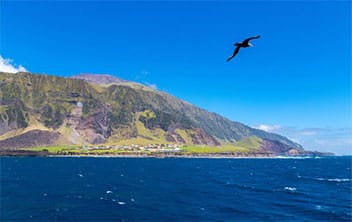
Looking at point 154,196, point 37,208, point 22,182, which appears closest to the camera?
point 37,208

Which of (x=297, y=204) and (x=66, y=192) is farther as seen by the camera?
(x=66, y=192)

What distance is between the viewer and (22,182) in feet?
447

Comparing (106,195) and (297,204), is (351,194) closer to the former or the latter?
(297,204)

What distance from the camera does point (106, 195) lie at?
107 m

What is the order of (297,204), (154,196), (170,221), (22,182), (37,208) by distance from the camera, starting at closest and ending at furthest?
1. (170,221)
2. (37,208)
3. (297,204)
4. (154,196)
5. (22,182)

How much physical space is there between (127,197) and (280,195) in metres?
50.2

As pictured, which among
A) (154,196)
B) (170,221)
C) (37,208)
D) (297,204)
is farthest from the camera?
(154,196)

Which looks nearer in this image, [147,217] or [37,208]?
[147,217]

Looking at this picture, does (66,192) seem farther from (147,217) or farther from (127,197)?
(147,217)

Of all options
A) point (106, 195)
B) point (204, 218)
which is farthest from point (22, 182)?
point (204, 218)

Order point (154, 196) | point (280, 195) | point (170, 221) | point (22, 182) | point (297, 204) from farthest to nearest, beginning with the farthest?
point (22, 182), point (280, 195), point (154, 196), point (297, 204), point (170, 221)

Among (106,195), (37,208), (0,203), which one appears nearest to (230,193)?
(106,195)

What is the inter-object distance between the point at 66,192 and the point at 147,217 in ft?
146

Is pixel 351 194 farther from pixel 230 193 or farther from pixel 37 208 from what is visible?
pixel 37 208
